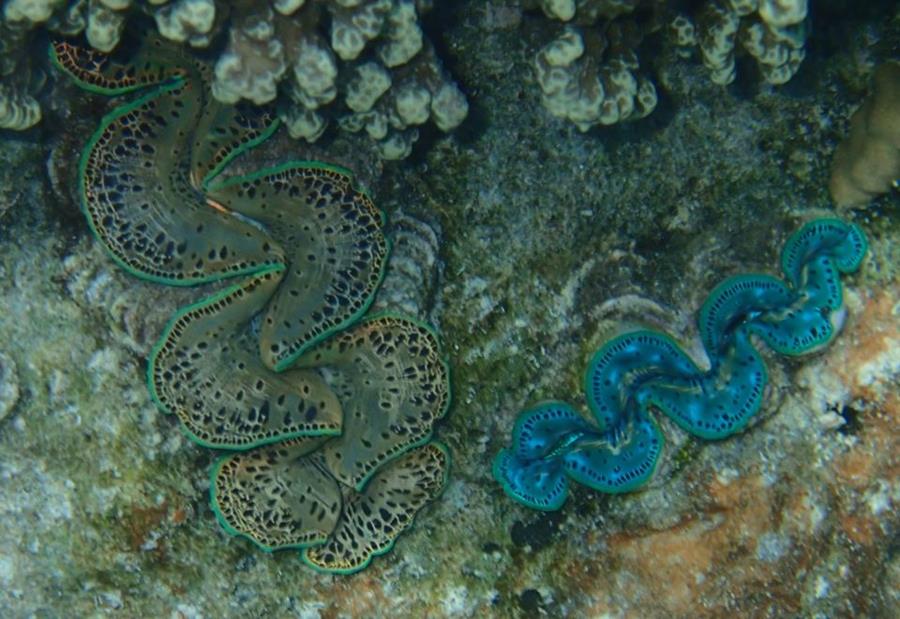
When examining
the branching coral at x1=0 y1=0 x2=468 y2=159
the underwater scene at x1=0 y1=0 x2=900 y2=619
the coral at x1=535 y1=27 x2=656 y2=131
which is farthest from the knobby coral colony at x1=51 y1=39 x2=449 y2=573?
the coral at x1=535 y1=27 x2=656 y2=131

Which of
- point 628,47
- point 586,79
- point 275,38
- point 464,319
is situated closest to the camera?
point 275,38

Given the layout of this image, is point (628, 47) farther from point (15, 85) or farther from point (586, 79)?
point (15, 85)

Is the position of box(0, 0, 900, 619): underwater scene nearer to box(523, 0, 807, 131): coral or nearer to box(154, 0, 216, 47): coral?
box(523, 0, 807, 131): coral

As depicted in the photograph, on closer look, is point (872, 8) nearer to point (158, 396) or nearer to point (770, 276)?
point (770, 276)

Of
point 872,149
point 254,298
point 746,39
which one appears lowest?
point 872,149

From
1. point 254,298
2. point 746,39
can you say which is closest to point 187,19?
point 254,298

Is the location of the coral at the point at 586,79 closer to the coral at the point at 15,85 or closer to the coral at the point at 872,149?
the coral at the point at 872,149

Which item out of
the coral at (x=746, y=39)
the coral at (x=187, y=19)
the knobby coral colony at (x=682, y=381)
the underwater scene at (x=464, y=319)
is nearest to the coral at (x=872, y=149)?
the underwater scene at (x=464, y=319)
